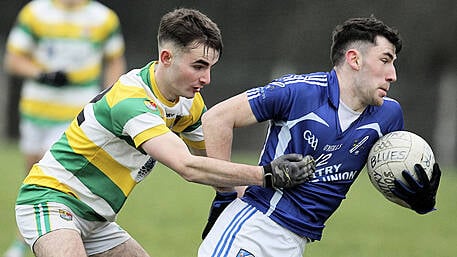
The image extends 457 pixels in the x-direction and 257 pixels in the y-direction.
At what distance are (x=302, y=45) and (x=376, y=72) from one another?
46.2ft

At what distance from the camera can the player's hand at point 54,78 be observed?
318 inches

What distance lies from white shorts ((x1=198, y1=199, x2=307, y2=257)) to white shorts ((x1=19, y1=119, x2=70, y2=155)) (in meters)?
3.54

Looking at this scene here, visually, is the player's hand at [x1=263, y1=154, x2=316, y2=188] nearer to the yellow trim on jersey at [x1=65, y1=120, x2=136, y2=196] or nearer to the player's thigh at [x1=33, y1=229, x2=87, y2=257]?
the yellow trim on jersey at [x1=65, y1=120, x2=136, y2=196]

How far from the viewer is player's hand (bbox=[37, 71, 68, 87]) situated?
8.08m

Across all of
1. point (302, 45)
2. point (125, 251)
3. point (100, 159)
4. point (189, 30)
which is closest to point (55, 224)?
point (100, 159)

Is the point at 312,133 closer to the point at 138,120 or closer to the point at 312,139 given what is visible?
the point at 312,139

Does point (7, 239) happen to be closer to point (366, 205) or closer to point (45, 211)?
point (45, 211)

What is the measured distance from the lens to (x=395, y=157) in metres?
4.78

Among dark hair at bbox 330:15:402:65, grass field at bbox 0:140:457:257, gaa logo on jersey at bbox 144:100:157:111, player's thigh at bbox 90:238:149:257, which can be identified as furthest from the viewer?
grass field at bbox 0:140:457:257

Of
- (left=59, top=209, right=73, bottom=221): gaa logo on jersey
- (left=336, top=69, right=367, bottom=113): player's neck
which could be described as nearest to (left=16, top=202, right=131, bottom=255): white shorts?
(left=59, top=209, right=73, bottom=221): gaa logo on jersey

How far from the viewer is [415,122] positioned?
17.7m

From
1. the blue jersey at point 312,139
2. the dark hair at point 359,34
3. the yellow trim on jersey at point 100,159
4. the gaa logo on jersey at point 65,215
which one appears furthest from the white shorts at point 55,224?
the dark hair at point 359,34

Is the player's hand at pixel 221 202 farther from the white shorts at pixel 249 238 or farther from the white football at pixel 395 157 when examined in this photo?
the white football at pixel 395 157

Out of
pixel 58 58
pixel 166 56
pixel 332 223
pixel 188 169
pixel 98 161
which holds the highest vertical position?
pixel 166 56
